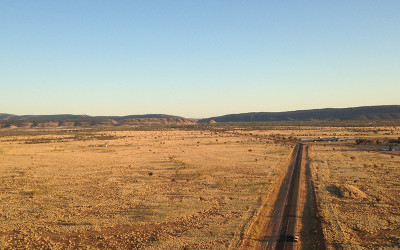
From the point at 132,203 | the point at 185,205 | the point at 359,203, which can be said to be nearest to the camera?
the point at 359,203

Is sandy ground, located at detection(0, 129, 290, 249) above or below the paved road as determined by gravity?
below

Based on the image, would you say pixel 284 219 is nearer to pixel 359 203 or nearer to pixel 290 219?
pixel 290 219

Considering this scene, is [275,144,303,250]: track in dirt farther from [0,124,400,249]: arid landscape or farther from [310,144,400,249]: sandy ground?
[310,144,400,249]: sandy ground

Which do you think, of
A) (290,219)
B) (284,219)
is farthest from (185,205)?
(290,219)

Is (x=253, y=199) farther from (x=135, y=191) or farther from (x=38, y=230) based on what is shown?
Result: (x=38, y=230)

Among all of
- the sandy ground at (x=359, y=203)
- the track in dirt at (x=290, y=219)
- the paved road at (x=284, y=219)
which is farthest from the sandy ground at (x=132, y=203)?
the sandy ground at (x=359, y=203)

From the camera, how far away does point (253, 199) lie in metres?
23.1

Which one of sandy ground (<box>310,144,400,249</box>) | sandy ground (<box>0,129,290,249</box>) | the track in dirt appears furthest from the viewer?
sandy ground (<box>0,129,290,249</box>)

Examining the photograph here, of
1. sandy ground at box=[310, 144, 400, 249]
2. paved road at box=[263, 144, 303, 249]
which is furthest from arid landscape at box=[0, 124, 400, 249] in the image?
paved road at box=[263, 144, 303, 249]

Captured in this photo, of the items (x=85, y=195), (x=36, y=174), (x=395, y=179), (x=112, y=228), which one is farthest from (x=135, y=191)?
(x=395, y=179)

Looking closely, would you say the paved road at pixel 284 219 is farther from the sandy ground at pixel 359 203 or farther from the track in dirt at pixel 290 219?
the sandy ground at pixel 359 203

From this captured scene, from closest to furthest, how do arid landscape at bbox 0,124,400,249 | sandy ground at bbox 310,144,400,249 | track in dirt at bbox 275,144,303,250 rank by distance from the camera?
track in dirt at bbox 275,144,303,250 < sandy ground at bbox 310,144,400,249 < arid landscape at bbox 0,124,400,249

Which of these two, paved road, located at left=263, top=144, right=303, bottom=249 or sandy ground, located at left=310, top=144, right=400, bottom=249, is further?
sandy ground, located at left=310, top=144, right=400, bottom=249

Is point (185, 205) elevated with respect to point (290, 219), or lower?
lower
